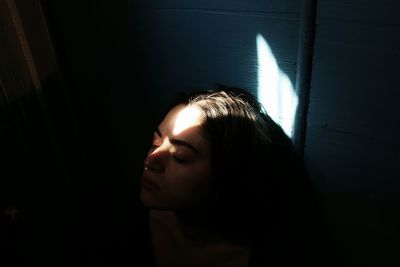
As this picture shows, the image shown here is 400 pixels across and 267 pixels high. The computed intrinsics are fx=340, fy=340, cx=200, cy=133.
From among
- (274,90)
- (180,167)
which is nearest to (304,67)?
(274,90)

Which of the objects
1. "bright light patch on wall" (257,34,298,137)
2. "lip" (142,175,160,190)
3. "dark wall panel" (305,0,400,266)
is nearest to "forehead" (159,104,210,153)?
"lip" (142,175,160,190)

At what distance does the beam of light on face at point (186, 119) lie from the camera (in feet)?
3.74

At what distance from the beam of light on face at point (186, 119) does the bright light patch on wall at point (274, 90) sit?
0.29 m

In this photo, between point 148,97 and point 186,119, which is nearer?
point 186,119

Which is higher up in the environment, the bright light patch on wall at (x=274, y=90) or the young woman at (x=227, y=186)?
the bright light patch on wall at (x=274, y=90)

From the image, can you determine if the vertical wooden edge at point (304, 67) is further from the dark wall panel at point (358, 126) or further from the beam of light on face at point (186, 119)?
the beam of light on face at point (186, 119)

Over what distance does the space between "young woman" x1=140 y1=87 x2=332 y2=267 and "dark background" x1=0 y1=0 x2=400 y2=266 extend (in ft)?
0.39

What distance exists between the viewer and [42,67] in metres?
1.51

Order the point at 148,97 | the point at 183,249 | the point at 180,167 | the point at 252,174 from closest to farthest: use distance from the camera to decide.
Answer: the point at 180,167 → the point at 252,174 → the point at 183,249 → the point at 148,97

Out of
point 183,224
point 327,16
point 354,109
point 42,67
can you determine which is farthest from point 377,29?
point 42,67

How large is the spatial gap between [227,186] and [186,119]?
29 cm

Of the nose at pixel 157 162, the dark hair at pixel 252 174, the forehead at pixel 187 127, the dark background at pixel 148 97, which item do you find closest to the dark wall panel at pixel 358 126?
the dark background at pixel 148 97

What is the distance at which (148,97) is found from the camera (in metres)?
1.61

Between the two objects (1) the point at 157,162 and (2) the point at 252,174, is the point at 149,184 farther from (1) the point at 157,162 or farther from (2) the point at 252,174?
(2) the point at 252,174
